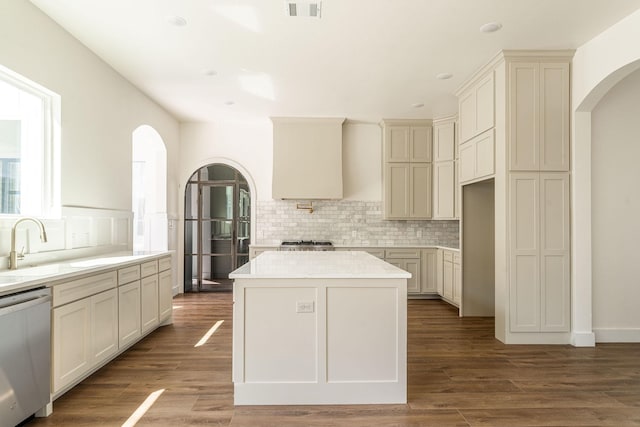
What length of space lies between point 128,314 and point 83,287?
816mm

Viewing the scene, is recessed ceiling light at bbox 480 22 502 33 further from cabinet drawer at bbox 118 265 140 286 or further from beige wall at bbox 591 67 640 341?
cabinet drawer at bbox 118 265 140 286

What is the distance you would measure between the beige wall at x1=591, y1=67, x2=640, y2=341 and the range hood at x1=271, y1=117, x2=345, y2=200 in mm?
3538

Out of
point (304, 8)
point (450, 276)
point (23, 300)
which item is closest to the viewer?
point (23, 300)

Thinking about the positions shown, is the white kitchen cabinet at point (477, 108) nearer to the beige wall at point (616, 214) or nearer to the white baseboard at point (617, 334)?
the beige wall at point (616, 214)

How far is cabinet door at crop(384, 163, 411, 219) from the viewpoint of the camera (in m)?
6.44

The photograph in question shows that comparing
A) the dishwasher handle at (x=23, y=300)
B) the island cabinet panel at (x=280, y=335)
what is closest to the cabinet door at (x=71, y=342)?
the dishwasher handle at (x=23, y=300)

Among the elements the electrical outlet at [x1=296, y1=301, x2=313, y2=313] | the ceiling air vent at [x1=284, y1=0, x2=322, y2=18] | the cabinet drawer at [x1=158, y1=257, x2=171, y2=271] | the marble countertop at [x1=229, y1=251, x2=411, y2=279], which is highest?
the ceiling air vent at [x1=284, y1=0, x2=322, y2=18]

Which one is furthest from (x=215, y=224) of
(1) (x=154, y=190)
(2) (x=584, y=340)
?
(2) (x=584, y=340)

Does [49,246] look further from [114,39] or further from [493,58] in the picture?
[493,58]

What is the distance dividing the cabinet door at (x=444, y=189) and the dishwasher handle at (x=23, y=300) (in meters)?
5.40

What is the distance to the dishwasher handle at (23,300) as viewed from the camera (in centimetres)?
207

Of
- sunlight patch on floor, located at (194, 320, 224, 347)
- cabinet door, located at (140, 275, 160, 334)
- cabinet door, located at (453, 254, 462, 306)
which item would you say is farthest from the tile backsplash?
cabinet door, located at (140, 275, 160, 334)

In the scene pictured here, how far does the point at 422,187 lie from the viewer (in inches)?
253

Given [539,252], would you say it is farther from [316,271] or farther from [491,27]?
[316,271]
